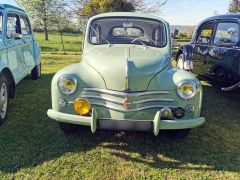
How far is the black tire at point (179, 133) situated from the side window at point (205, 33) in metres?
3.39

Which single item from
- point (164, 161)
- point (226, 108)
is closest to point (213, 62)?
point (226, 108)

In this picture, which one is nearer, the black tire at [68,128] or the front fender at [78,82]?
the front fender at [78,82]

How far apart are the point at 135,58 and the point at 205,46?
354 cm

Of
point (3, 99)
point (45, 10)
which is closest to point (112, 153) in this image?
point (3, 99)

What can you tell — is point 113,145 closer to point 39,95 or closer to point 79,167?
point 79,167

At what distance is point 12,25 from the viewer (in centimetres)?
591

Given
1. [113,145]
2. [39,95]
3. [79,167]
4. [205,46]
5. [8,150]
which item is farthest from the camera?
[205,46]

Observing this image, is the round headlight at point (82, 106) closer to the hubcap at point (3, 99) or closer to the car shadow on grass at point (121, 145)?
the car shadow on grass at point (121, 145)

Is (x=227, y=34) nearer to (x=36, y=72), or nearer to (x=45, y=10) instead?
(x=36, y=72)

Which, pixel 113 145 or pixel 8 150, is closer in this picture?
pixel 8 150

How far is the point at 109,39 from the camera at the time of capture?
16.1ft

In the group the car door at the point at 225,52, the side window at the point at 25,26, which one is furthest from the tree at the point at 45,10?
the car door at the point at 225,52

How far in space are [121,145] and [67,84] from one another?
1110mm

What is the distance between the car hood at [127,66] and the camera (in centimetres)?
348
